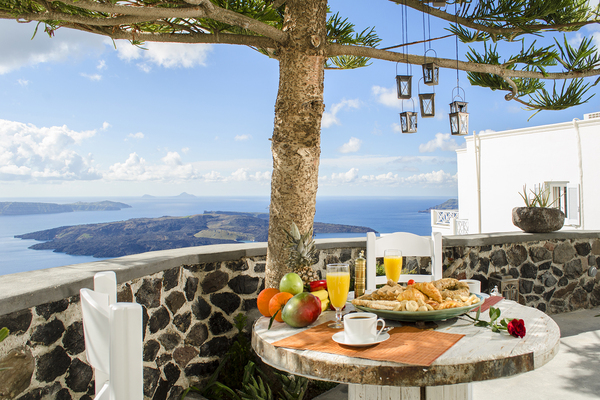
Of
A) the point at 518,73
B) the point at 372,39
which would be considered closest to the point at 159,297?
the point at 372,39

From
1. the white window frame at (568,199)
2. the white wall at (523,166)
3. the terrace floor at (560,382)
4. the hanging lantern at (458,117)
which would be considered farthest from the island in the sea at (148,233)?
the terrace floor at (560,382)

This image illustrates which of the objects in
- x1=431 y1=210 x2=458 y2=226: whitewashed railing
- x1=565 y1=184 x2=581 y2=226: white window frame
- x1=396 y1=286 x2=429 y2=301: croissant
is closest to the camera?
x1=396 y1=286 x2=429 y2=301: croissant

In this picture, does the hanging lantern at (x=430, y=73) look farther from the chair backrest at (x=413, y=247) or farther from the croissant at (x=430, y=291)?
the croissant at (x=430, y=291)

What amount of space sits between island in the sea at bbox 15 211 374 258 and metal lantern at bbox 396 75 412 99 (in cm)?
1190

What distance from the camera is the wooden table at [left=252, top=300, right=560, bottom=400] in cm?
105

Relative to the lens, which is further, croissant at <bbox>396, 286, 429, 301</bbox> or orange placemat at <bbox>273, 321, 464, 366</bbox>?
croissant at <bbox>396, 286, 429, 301</bbox>

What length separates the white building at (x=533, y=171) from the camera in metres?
11.0

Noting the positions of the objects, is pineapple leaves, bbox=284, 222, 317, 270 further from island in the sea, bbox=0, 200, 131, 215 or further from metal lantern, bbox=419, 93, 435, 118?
island in the sea, bbox=0, 200, 131, 215

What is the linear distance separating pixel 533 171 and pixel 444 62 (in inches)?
465

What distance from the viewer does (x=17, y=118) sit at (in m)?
44.0

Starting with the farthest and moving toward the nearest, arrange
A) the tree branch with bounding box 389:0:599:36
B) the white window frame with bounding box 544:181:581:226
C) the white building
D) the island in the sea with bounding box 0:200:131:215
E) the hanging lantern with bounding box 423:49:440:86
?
the island in the sea with bounding box 0:200:131:215
the white window frame with bounding box 544:181:581:226
the white building
the tree branch with bounding box 389:0:599:36
the hanging lantern with bounding box 423:49:440:86

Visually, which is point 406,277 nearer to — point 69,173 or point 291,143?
point 291,143

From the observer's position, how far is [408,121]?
3420 millimetres

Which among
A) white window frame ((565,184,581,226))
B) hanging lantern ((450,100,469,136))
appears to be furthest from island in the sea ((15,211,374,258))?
Answer: hanging lantern ((450,100,469,136))
